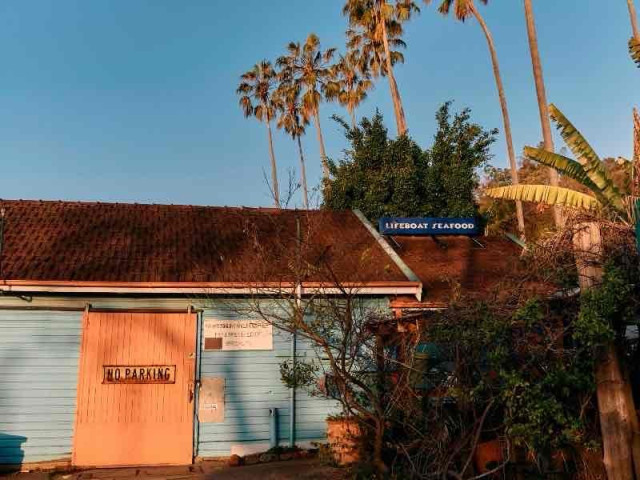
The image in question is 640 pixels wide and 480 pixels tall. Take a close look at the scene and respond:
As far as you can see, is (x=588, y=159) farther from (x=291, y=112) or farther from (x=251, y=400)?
(x=291, y=112)

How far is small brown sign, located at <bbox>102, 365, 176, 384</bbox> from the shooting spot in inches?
395

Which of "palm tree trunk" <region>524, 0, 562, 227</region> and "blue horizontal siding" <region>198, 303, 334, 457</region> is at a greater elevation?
"palm tree trunk" <region>524, 0, 562, 227</region>

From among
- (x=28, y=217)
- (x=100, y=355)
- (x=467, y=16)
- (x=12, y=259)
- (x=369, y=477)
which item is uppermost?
(x=467, y=16)

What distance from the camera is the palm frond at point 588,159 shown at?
741 cm

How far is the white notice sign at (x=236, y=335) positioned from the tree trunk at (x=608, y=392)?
5886mm

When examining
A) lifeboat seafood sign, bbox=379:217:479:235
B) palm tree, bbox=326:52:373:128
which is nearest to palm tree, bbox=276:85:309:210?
palm tree, bbox=326:52:373:128

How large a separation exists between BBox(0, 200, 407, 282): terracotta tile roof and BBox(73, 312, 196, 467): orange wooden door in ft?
2.92

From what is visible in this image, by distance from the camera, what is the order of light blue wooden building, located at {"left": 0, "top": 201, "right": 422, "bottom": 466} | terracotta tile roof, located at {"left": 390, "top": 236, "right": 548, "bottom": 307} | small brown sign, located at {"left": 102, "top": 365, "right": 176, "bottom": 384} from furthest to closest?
terracotta tile roof, located at {"left": 390, "top": 236, "right": 548, "bottom": 307}, small brown sign, located at {"left": 102, "top": 365, "right": 176, "bottom": 384}, light blue wooden building, located at {"left": 0, "top": 201, "right": 422, "bottom": 466}

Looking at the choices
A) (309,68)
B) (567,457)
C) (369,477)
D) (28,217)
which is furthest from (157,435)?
(309,68)

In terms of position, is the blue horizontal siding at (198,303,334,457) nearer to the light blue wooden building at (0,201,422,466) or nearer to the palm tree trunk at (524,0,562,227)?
the light blue wooden building at (0,201,422,466)

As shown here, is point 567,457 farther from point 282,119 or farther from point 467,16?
point 282,119

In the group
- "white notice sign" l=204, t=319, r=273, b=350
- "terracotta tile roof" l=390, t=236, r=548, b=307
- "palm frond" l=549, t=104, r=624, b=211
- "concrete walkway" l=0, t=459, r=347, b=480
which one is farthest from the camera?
"terracotta tile roof" l=390, t=236, r=548, b=307

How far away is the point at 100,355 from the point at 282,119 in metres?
29.7

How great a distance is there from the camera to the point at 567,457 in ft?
21.2
